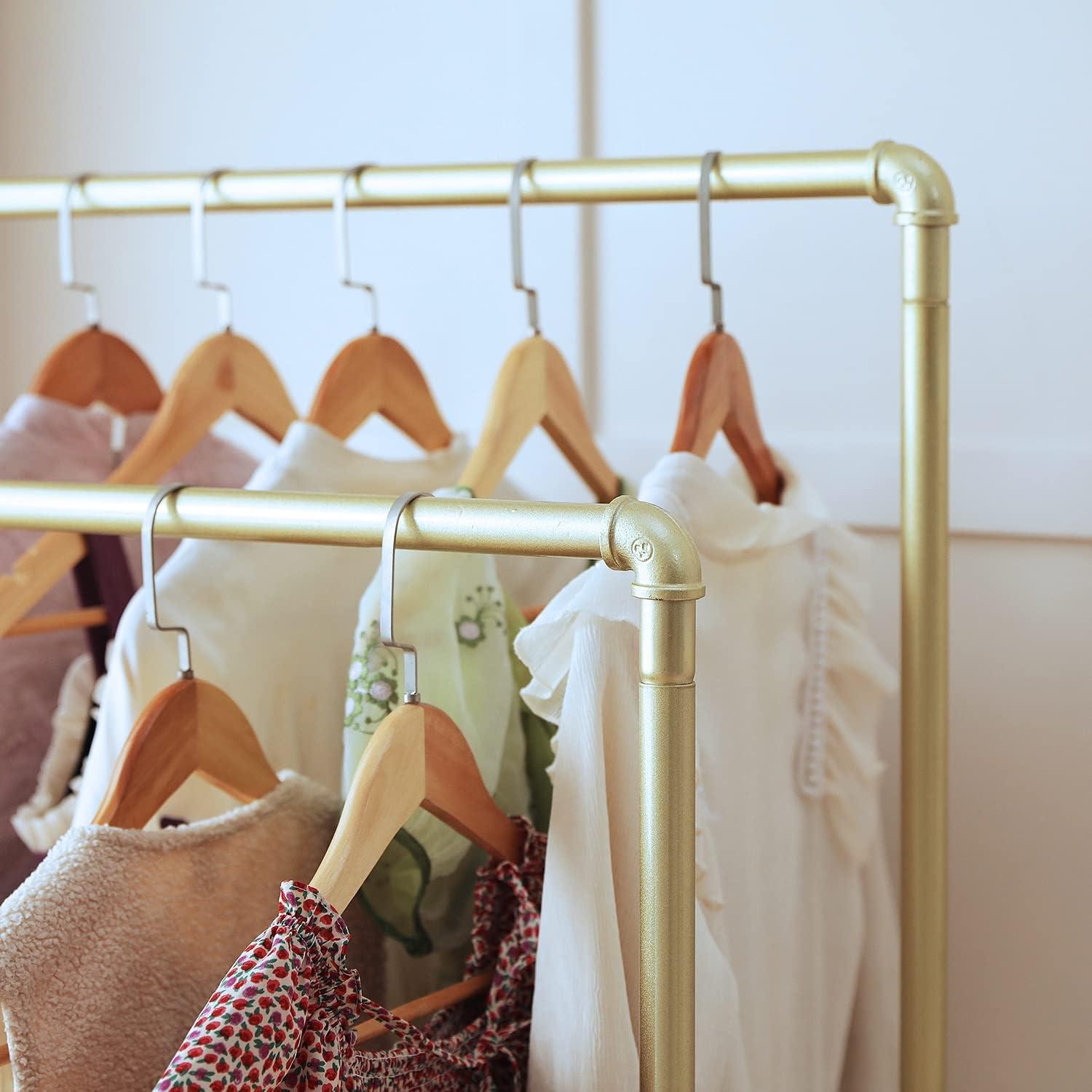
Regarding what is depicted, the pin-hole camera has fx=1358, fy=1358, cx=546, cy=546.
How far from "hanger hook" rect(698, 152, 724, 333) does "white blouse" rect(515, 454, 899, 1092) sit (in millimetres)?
114

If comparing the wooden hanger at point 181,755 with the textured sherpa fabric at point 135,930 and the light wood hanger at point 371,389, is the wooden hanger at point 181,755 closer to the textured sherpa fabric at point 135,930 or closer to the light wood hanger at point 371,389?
the textured sherpa fabric at point 135,930

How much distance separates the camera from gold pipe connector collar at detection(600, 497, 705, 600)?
53 cm

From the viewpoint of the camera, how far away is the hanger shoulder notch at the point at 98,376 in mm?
1033

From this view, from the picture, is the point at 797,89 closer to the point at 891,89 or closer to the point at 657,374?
the point at 891,89

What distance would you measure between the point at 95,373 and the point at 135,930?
54 cm

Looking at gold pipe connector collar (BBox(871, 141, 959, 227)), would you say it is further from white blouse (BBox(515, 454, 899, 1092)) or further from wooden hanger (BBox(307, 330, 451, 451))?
wooden hanger (BBox(307, 330, 451, 451))

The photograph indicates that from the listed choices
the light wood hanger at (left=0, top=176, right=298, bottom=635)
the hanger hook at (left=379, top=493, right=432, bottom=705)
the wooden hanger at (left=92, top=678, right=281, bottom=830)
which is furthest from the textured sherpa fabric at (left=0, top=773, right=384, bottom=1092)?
the light wood hanger at (left=0, top=176, right=298, bottom=635)

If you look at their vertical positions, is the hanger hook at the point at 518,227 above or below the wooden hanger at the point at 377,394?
above

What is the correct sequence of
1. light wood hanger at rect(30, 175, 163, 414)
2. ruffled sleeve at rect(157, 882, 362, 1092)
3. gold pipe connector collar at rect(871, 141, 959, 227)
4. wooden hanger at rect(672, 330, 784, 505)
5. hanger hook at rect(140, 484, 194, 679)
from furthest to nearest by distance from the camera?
light wood hanger at rect(30, 175, 163, 414), wooden hanger at rect(672, 330, 784, 505), gold pipe connector collar at rect(871, 141, 959, 227), hanger hook at rect(140, 484, 194, 679), ruffled sleeve at rect(157, 882, 362, 1092)

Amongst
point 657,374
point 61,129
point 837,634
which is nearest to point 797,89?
point 657,374

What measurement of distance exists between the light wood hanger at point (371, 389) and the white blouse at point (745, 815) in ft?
0.78

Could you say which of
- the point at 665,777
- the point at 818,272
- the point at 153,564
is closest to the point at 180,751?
the point at 153,564

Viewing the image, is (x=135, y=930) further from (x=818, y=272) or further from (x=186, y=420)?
(x=818, y=272)

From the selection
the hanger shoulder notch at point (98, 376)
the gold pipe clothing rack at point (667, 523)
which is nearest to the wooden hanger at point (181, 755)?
the gold pipe clothing rack at point (667, 523)
